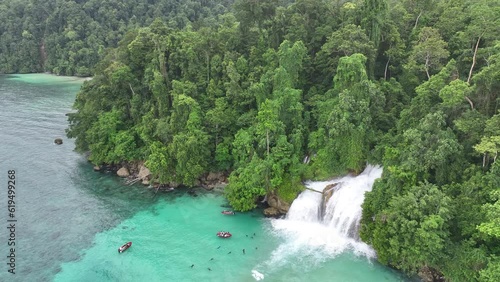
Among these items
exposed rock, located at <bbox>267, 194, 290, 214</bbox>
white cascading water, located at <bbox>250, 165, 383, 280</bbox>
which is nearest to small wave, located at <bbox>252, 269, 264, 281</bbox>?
white cascading water, located at <bbox>250, 165, 383, 280</bbox>

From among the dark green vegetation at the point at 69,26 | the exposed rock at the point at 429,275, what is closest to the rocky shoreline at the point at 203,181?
the exposed rock at the point at 429,275

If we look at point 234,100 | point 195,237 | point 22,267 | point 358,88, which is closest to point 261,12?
point 234,100

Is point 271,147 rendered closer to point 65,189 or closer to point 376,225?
point 376,225

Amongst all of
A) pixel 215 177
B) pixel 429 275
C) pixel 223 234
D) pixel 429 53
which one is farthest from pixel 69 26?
pixel 429 275

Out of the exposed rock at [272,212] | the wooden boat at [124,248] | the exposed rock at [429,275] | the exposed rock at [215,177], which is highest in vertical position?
the exposed rock at [215,177]

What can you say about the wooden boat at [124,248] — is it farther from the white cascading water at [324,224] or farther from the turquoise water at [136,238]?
the white cascading water at [324,224]

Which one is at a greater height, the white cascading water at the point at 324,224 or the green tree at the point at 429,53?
the green tree at the point at 429,53
